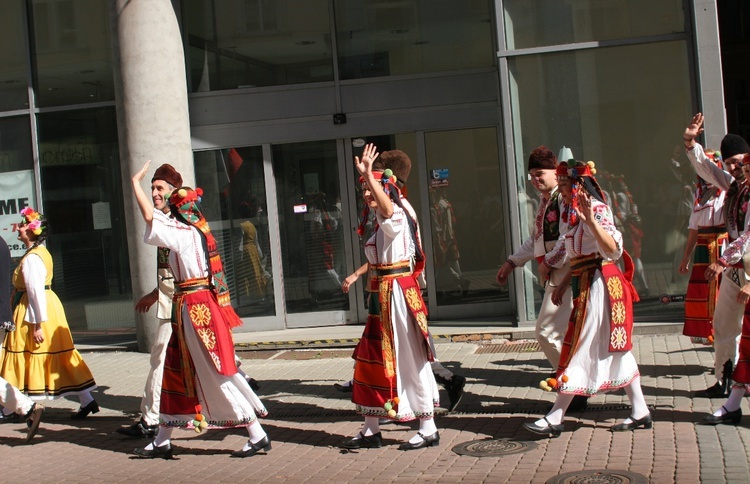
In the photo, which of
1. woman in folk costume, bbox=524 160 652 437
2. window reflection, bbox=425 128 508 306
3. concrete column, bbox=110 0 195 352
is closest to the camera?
woman in folk costume, bbox=524 160 652 437

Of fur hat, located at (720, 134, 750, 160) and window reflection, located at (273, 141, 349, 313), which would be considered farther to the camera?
window reflection, located at (273, 141, 349, 313)

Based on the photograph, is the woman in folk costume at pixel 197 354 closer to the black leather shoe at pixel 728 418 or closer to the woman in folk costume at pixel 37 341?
the woman in folk costume at pixel 37 341

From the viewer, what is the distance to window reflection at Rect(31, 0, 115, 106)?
13.9 meters

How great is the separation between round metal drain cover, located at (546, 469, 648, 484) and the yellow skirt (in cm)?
459

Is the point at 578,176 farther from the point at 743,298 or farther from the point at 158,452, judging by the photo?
the point at 158,452

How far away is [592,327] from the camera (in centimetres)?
680

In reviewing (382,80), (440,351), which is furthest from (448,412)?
(382,80)

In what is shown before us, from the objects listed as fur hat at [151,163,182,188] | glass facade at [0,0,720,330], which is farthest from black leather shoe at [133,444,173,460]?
glass facade at [0,0,720,330]

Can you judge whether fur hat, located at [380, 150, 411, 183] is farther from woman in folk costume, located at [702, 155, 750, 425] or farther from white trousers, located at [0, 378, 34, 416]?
white trousers, located at [0, 378, 34, 416]

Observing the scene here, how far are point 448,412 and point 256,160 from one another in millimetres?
6420

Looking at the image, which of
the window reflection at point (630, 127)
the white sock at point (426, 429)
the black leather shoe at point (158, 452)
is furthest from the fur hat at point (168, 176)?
the window reflection at point (630, 127)

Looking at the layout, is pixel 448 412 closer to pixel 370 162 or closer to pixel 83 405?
pixel 370 162

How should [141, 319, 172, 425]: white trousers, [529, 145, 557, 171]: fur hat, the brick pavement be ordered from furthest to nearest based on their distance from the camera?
[141, 319, 172, 425]: white trousers → [529, 145, 557, 171]: fur hat → the brick pavement

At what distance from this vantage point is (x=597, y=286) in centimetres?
686
